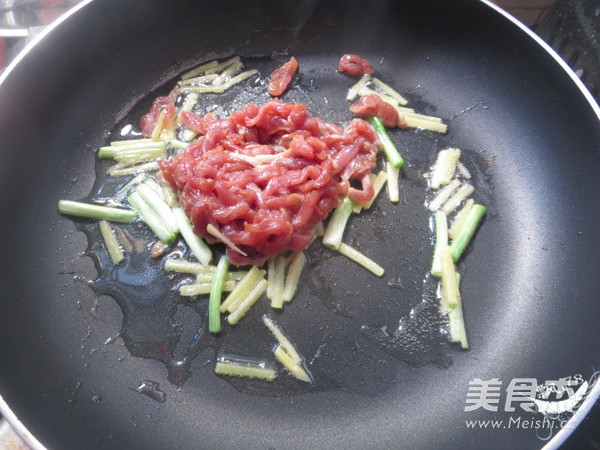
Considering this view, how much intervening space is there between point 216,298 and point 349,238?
2.86 ft

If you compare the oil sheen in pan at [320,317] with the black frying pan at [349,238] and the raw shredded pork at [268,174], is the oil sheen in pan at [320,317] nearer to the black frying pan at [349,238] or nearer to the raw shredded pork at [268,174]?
the black frying pan at [349,238]

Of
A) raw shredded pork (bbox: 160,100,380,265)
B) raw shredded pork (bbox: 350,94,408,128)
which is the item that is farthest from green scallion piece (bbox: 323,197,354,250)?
raw shredded pork (bbox: 350,94,408,128)

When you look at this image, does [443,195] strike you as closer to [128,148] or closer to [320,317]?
[320,317]

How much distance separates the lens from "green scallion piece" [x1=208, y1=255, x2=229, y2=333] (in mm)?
2457

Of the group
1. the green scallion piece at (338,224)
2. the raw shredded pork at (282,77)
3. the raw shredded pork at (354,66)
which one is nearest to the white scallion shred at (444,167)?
the green scallion piece at (338,224)

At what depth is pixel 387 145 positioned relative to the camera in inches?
120

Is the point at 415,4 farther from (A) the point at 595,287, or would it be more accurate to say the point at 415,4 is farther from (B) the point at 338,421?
(B) the point at 338,421

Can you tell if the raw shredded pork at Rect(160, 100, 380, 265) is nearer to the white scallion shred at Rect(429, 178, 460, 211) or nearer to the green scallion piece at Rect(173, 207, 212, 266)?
the green scallion piece at Rect(173, 207, 212, 266)

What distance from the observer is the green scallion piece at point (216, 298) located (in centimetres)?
246

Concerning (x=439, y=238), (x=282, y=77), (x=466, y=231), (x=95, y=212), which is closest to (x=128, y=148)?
(x=95, y=212)

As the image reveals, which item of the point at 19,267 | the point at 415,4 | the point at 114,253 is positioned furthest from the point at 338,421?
the point at 415,4

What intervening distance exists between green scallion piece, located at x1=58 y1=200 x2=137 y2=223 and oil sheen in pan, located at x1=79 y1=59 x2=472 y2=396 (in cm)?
5

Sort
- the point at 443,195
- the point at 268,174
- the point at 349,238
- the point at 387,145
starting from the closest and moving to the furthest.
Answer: the point at 268,174, the point at 349,238, the point at 443,195, the point at 387,145

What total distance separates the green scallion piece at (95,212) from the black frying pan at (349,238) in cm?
9
